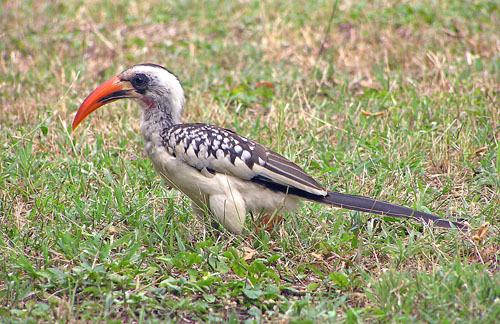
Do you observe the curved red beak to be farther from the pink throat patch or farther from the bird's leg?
the bird's leg

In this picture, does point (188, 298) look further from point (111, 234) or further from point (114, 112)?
point (114, 112)

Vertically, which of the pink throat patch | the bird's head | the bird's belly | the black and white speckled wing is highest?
the bird's head

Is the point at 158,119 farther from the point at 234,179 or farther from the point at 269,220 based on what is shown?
the point at 269,220

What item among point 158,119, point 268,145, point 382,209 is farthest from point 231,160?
point 268,145

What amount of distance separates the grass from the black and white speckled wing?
0.33 meters

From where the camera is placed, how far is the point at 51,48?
6977 millimetres

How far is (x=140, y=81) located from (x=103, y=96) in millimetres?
262

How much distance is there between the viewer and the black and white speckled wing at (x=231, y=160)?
388 centimetres

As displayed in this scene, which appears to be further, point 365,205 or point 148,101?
point 148,101

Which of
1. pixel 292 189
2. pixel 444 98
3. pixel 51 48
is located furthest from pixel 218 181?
pixel 51 48

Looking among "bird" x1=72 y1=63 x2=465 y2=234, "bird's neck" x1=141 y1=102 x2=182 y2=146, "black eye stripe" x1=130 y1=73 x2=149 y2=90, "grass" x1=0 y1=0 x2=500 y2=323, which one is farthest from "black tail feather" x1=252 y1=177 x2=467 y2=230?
"black eye stripe" x1=130 y1=73 x2=149 y2=90

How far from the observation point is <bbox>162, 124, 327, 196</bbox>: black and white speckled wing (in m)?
3.88

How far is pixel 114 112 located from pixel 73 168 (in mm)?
1111

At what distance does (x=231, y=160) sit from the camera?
3.90 metres
